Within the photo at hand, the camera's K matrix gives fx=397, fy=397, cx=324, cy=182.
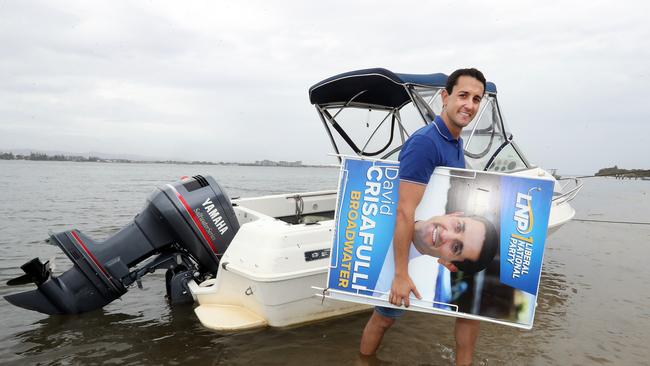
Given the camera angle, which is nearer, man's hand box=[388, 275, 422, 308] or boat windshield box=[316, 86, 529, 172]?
man's hand box=[388, 275, 422, 308]

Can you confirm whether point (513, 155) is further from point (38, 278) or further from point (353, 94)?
point (38, 278)

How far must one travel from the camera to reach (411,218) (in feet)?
7.45

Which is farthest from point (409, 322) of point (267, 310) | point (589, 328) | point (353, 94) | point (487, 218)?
point (353, 94)

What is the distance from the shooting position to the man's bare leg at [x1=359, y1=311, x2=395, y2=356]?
8.89 ft

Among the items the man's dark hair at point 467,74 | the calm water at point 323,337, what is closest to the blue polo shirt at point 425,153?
the man's dark hair at point 467,74

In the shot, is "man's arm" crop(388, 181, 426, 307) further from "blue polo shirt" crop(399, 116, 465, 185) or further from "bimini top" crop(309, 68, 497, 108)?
"bimini top" crop(309, 68, 497, 108)

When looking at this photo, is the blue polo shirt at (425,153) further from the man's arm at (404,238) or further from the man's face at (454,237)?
the man's face at (454,237)

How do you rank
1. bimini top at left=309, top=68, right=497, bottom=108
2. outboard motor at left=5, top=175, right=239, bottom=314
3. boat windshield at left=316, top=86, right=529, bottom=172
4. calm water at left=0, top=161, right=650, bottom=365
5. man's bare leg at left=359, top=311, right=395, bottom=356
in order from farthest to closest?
boat windshield at left=316, top=86, right=529, bottom=172
bimini top at left=309, top=68, right=497, bottom=108
outboard motor at left=5, top=175, right=239, bottom=314
calm water at left=0, top=161, right=650, bottom=365
man's bare leg at left=359, top=311, right=395, bottom=356

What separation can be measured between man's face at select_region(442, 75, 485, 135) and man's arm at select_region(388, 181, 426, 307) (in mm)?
466

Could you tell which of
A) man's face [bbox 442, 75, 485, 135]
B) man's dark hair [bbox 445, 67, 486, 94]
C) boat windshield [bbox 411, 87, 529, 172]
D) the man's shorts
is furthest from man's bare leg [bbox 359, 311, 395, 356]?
boat windshield [bbox 411, 87, 529, 172]

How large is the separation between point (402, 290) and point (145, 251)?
2664 millimetres

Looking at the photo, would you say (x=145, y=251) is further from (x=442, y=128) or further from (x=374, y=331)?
(x=442, y=128)

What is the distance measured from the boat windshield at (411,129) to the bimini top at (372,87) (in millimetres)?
93

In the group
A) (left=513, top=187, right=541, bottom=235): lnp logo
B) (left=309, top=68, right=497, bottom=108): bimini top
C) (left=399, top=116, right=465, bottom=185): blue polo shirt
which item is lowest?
(left=513, top=187, right=541, bottom=235): lnp logo
